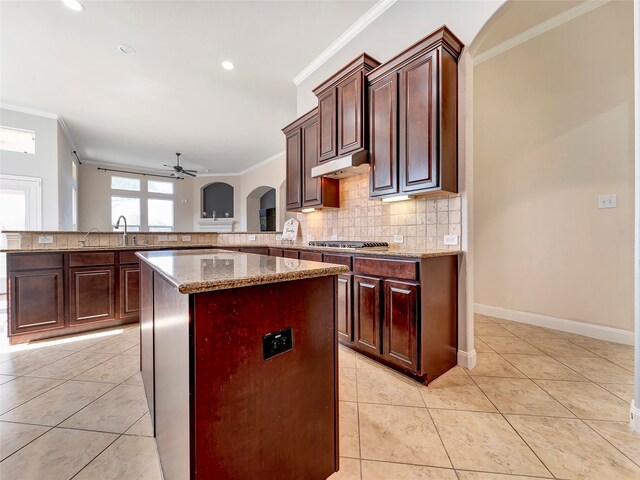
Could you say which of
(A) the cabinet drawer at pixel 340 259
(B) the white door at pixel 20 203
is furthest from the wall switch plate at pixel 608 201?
(B) the white door at pixel 20 203

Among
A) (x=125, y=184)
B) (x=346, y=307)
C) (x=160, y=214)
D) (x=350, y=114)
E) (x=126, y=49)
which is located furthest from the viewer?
(x=160, y=214)

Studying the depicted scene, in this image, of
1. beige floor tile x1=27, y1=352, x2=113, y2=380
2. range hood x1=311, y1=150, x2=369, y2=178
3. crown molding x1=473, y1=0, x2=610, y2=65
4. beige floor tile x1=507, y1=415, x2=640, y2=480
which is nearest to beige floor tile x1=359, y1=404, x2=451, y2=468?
beige floor tile x1=507, y1=415, x2=640, y2=480

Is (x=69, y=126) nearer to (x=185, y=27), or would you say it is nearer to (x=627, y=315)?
(x=185, y=27)

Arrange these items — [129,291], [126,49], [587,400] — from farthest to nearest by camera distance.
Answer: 1. [129,291]
2. [126,49]
3. [587,400]

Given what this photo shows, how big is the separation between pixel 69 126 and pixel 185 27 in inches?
168

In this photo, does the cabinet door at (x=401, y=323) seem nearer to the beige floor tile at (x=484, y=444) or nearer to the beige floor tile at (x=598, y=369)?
the beige floor tile at (x=484, y=444)

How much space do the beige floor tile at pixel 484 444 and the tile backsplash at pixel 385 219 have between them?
117cm

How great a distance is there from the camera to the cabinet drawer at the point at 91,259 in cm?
282

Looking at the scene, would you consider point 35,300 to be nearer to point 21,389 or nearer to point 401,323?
point 21,389

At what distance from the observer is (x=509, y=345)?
8.14 feet

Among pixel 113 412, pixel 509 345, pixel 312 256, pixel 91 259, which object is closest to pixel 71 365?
pixel 113 412

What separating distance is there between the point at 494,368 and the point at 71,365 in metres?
3.42

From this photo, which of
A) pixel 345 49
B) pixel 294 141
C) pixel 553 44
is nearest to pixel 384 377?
pixel 294 141

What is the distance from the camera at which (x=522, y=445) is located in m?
1.33
